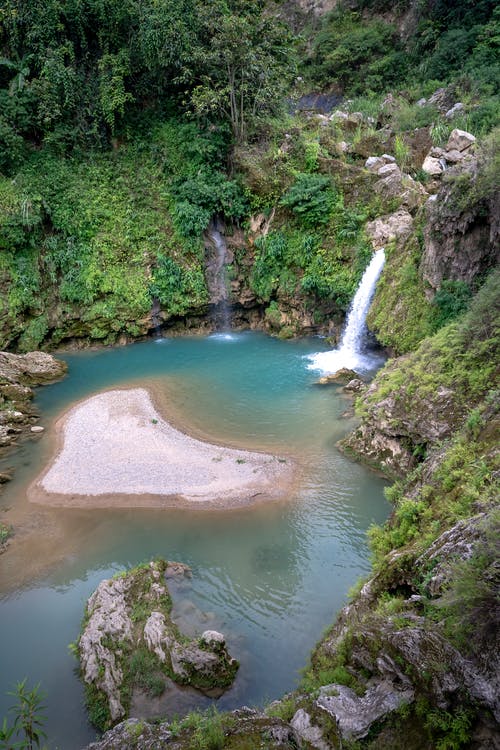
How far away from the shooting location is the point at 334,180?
78.6 feet

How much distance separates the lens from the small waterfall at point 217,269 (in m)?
26.4

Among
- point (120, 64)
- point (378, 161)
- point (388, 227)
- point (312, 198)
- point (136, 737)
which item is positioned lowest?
point (136, 737)

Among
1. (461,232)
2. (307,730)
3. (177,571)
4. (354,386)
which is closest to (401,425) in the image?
(354,386)

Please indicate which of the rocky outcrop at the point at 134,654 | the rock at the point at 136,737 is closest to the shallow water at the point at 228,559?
the rocky outcrop at the point at 134,654

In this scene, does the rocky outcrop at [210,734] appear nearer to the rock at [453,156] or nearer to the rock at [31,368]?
the rock at [31,368]

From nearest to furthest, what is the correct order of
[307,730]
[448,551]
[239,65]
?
[307,730], [448,551], [239,65]

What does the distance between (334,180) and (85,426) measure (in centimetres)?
1771

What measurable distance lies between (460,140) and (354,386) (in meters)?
14.7

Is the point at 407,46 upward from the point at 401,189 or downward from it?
upward

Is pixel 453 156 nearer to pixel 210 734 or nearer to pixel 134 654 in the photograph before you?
pixel 134 654

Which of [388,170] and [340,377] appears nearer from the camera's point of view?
[340,377]

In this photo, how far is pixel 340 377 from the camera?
1919 cm

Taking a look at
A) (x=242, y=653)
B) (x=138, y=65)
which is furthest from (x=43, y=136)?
(x=242, y=653)

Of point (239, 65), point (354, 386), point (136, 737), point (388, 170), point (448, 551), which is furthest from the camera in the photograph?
point (239, 65)
